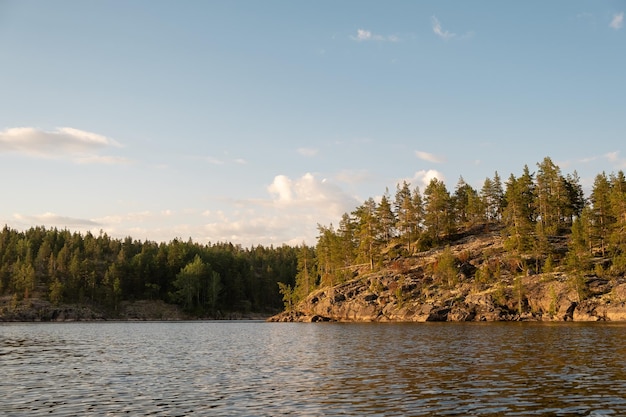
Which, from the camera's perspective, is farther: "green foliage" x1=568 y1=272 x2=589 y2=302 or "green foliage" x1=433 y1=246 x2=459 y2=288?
"green foliage" x1=433 y1=246 x2=459 y2=288

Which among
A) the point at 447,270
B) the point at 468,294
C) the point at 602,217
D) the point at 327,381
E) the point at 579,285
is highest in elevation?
the point at 602,217

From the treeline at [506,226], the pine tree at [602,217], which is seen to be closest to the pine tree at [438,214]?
the treeline at [506,226]

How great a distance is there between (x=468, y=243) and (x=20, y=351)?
118687 mm

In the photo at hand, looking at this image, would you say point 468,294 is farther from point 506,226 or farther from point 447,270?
point 506,226

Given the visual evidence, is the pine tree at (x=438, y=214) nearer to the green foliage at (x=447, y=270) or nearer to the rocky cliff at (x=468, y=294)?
the rocky cliff at (x=468, y=294)

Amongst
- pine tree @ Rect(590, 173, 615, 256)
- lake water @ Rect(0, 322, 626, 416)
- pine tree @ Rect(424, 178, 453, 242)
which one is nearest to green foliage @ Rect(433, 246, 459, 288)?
pine tree @ Rect(424, 178, 453, 242)

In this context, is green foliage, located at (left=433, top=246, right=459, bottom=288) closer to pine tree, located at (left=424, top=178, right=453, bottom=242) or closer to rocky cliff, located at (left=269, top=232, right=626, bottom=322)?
rocky cliff, located at (left=269, top=232, right=626, bottom=322)

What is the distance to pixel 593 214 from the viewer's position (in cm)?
12725

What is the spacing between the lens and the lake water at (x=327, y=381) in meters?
25.7

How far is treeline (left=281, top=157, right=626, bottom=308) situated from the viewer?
122 meters

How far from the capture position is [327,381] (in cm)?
3409

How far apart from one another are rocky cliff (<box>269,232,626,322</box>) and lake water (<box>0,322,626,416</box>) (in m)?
56.8

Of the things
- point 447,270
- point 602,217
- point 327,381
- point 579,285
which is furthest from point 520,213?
point 327,381

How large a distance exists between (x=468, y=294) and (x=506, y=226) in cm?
4108
